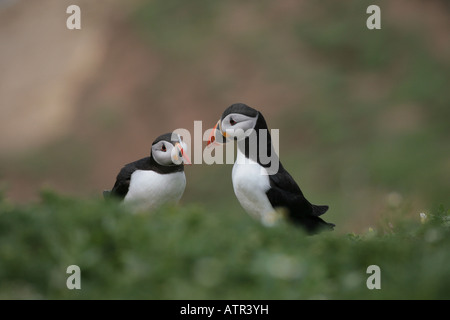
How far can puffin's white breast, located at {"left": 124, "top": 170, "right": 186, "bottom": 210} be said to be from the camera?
512cm

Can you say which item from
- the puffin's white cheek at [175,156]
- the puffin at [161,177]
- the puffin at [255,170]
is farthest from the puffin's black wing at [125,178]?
the puffin at [255,170]

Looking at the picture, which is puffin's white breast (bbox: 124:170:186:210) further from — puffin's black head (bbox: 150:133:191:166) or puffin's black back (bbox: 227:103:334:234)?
puffin's black back (bbox: 227:103:334:234)

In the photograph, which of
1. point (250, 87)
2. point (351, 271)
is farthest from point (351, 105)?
point (351, 271)

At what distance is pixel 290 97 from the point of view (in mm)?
20078

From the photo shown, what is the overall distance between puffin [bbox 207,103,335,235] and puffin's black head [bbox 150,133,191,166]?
0.83ft

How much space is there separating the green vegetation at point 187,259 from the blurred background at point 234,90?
1101 centimetres

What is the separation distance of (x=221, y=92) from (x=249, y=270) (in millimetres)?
18132

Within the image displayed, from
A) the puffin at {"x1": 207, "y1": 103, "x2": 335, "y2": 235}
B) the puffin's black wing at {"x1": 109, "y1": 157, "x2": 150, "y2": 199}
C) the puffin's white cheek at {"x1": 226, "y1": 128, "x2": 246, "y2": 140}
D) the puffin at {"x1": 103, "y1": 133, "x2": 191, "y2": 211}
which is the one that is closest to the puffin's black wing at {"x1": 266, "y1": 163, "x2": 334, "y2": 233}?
the puffin at {"x1": 207, "y1": 103, "x2": 335, "y2": 235}

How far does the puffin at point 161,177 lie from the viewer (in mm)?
5109

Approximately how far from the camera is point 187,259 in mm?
3111

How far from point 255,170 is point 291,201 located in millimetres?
371

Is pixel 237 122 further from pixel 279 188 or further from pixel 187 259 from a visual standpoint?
pixel 187 259

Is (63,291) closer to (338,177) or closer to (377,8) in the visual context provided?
(338,177)

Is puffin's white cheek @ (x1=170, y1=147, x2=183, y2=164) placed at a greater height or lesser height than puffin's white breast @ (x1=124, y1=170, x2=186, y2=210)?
greater
